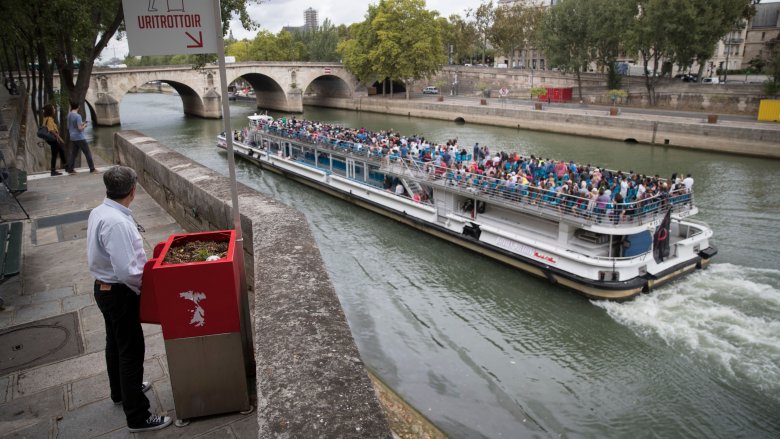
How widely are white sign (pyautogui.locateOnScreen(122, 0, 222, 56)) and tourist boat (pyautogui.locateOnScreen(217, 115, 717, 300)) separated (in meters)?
12.0

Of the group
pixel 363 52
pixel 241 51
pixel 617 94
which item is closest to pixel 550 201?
pixel 617 94

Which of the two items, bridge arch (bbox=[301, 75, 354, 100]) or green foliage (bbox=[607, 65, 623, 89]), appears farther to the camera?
bridge arch (bbox=[301, 75, 354, 100])

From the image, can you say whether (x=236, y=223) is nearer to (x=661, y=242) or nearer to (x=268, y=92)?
(x=661, y=242)

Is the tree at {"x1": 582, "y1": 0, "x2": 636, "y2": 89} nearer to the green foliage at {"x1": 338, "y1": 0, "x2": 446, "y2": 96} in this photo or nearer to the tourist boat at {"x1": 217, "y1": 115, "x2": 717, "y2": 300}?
the green foliage at {"x1": 338, "y1": 0, "x2": 446, "y2": 96}

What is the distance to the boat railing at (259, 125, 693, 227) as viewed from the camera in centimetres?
Answer: 1406

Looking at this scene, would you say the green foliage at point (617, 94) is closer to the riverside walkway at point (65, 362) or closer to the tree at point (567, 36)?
the tree at point (567, 36)

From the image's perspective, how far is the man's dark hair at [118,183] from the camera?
3596 mm

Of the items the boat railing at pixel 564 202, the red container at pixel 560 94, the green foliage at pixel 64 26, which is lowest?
the boat railing at pixel 564 202

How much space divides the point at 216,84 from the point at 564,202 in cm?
5513

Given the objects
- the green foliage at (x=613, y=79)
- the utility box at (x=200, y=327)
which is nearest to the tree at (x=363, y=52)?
the green foliage at (x=613, y=79)

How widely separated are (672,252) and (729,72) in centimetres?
6386

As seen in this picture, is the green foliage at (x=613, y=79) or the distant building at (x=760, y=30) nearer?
the green foliage at (x=613, y=79)

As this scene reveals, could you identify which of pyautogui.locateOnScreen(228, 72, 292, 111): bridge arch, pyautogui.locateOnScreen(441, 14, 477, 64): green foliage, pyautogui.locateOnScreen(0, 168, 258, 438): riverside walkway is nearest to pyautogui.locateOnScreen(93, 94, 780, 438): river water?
pyautogui.locateOnScreen(0, 168, 258, 438): riverside walkway

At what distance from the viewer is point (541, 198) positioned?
15531 millimetres
